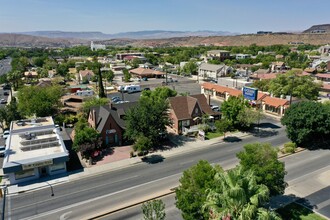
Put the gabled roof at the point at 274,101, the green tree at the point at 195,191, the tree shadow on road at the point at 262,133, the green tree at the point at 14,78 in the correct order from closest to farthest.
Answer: the green tree at the point at 195,191 → the tree shadow on road at the point at 262,133 → the gabled roof at the point at 274,101 → the green tree at the point at 14,78

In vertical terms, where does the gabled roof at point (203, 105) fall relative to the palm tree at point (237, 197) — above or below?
below

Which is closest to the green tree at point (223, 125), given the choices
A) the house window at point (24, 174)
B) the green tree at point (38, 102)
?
the house window at point (24, 174)

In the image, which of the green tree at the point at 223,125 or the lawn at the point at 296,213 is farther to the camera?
the green tree at the point at 223,125

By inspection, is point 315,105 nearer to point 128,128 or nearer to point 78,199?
point 128,128

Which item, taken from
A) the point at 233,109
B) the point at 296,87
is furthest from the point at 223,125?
the point at 296,87

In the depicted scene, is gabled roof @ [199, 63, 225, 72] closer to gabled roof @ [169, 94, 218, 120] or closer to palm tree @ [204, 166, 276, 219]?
gabled roof @ [169, 94, 218, 120]

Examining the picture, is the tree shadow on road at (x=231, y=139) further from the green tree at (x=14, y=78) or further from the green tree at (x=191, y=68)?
the green tree at (x=191, y=68)
